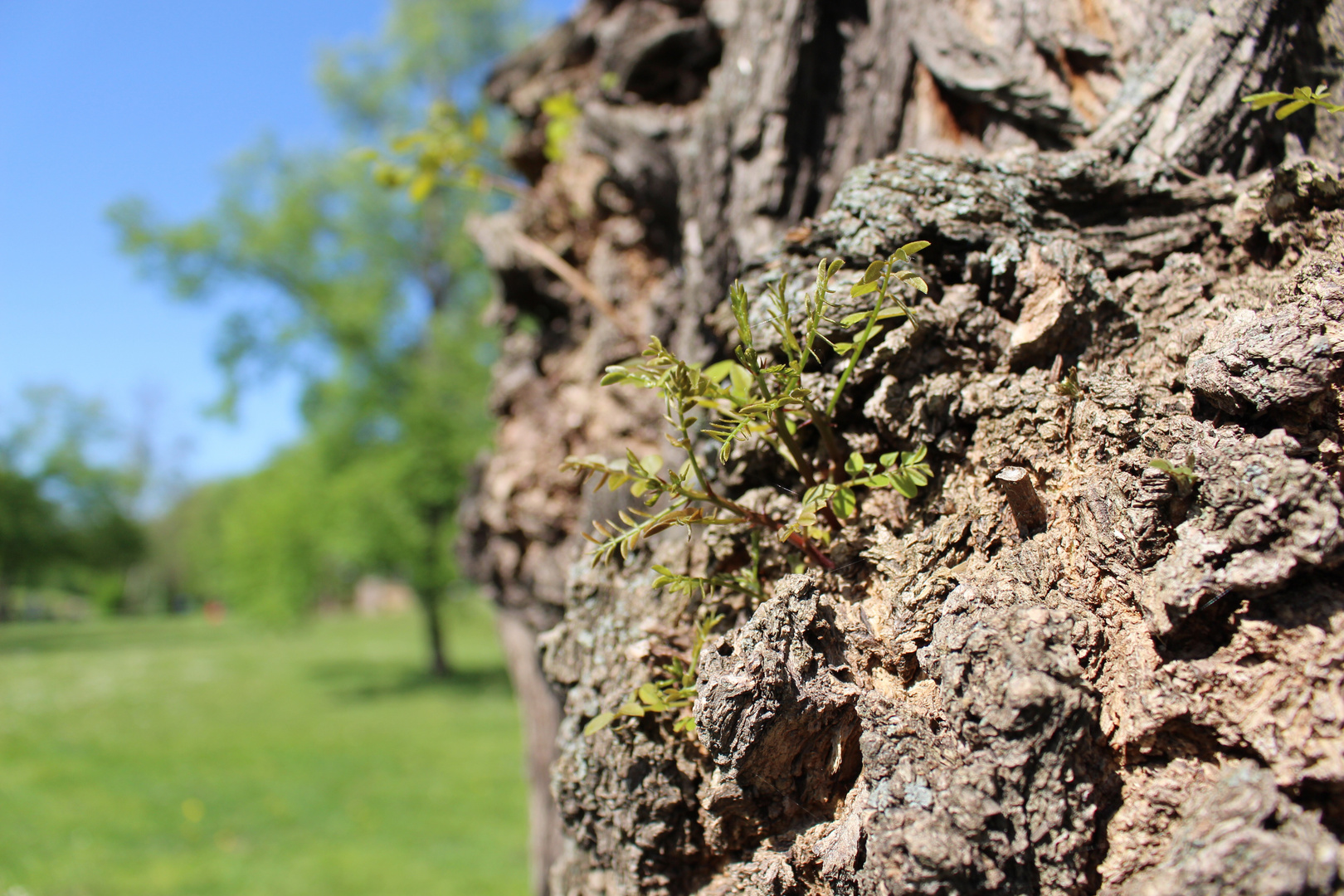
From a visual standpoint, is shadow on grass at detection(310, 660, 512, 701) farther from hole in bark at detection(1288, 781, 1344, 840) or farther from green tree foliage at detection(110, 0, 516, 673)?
hole in bark at detection(1288, 781, 1344, 840)

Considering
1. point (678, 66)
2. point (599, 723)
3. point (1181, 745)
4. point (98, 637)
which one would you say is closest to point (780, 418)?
point (599, 723)

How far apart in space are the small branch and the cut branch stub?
1.45 metres

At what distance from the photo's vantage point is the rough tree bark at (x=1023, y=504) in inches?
42.7

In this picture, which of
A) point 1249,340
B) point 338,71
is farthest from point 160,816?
point 338,71

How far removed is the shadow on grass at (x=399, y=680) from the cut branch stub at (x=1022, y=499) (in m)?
16.7

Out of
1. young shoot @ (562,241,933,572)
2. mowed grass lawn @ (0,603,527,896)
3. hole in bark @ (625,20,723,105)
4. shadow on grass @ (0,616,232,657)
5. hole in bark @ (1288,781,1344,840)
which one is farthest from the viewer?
shadow on grass @ (0,616,232,657)

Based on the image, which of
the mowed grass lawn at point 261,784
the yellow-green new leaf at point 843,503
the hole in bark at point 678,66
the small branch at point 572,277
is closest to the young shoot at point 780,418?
the yellow-green new leaf at point 843,503

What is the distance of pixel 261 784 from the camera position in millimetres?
9477

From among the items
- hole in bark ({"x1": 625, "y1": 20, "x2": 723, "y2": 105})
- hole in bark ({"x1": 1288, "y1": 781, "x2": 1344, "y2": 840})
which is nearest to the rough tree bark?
hole in bark ({"x1": 1288, "y1": 781, "x2": 1344, "y2": 840})

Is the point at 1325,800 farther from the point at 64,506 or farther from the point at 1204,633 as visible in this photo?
the point at 64,506

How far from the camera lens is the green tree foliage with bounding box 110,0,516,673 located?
16188 millimetres

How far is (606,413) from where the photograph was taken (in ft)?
8.96

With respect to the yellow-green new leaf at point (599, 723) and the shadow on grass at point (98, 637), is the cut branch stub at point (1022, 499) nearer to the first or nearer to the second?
the yellow-green new leaf at point (599, 723)

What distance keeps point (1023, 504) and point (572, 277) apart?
1873 mm
